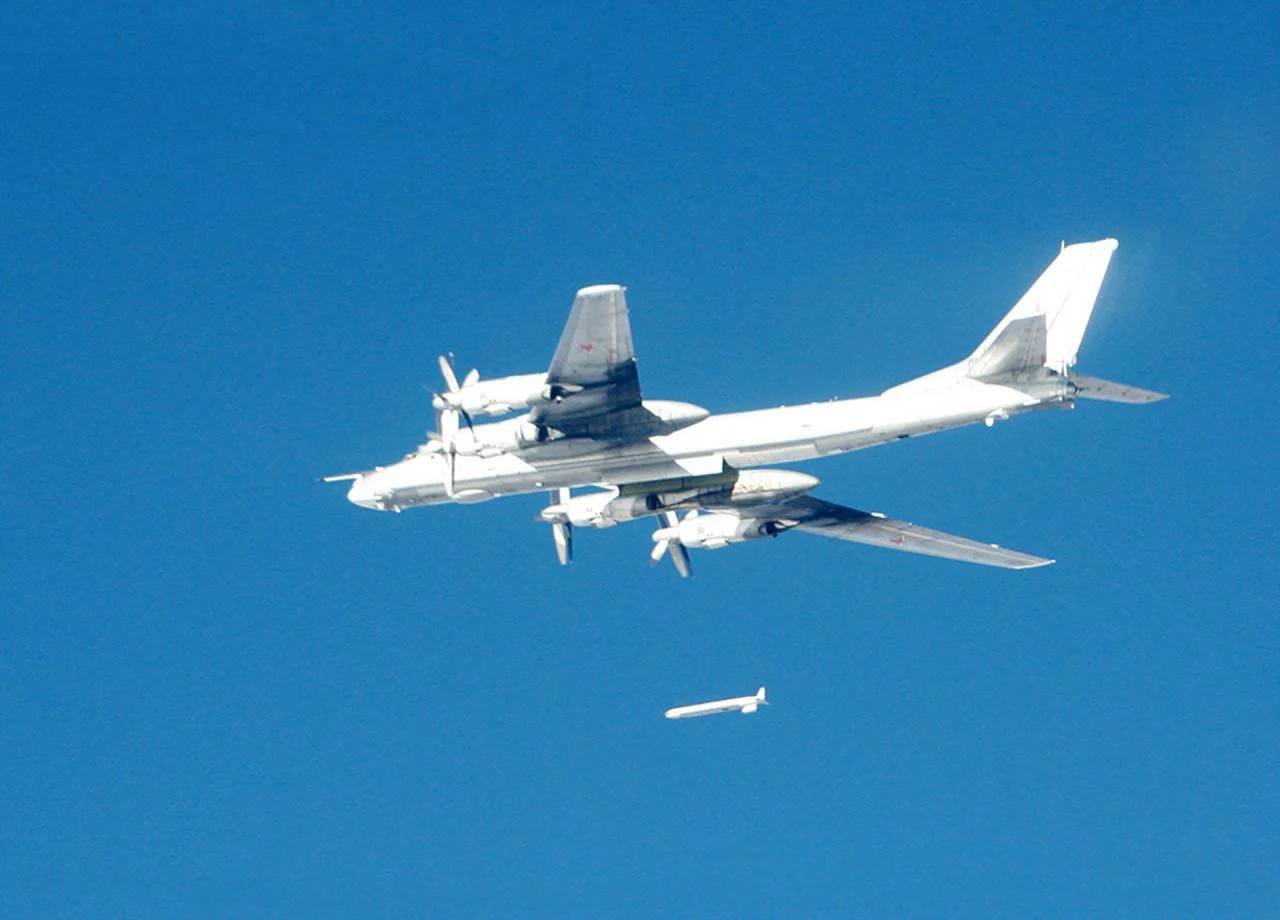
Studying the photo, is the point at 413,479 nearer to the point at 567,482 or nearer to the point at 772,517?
the point at 567,482

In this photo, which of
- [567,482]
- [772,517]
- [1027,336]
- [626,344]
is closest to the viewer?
[626,344]

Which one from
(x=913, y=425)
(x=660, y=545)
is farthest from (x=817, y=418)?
(x=660, y=545)

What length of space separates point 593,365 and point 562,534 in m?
11.1

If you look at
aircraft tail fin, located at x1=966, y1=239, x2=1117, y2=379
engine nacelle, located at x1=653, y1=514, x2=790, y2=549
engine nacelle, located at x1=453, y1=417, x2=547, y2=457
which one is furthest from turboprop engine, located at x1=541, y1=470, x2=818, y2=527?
aircraft tail fin, located at x1=966, y1=239, x2=1117, y2=379

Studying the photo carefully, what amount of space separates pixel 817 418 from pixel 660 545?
9479 mm

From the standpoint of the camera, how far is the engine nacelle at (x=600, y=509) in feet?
181

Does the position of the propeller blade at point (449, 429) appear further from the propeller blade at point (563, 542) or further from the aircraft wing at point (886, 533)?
the aircraft wing at point (886, 533)

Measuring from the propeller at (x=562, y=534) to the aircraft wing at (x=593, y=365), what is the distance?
6947 millimetres

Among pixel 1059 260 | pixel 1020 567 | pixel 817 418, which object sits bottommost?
pixel 1020 567

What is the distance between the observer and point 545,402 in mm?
48812

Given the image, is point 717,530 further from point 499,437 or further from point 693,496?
point 499,437

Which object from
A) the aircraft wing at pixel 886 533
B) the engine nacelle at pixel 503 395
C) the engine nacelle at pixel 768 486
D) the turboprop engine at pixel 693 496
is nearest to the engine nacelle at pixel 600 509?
the turboprop engine at pixel 693 496

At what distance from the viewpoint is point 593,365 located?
47.1 meters

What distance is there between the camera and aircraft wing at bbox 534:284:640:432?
44562mm
